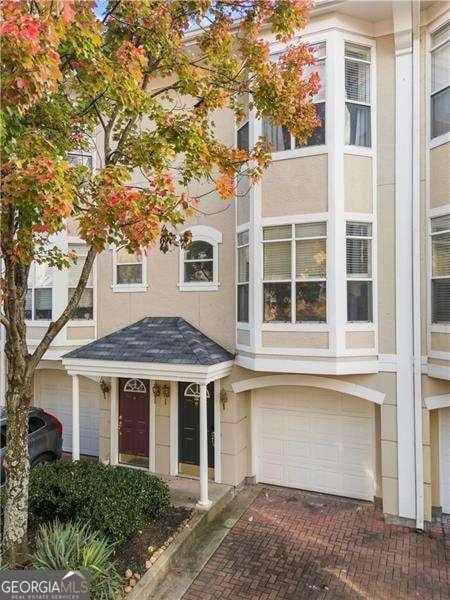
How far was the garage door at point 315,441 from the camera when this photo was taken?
30.5ft

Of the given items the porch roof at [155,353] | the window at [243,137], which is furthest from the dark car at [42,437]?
the window at [243,137]

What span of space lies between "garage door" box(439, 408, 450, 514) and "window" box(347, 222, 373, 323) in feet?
8.03

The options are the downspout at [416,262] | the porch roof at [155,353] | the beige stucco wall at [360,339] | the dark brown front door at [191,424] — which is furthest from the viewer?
the dark brown front door at [191,424]

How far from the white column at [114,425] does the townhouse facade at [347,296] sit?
1.14 m

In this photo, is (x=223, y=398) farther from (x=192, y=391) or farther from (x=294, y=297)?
(x=294, y=297)

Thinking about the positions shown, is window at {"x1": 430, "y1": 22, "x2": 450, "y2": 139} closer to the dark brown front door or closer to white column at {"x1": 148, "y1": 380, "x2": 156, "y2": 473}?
the dark brown front door

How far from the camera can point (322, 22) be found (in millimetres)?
8375

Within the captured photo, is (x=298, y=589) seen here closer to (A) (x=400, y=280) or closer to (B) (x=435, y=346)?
(B) (x=435, y=346)

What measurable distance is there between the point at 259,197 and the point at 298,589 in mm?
6862

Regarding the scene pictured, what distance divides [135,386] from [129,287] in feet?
8.26

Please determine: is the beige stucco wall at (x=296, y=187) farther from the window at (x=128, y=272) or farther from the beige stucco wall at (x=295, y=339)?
the window at (x=128, y=272)

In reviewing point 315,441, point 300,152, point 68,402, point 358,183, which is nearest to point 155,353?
point 315,441

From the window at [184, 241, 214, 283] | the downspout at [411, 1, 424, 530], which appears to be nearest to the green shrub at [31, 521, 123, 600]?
the downspout at [411, 1, 424, 530]

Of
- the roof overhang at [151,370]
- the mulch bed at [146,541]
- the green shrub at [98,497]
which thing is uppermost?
the roof overhang at [151,370]
